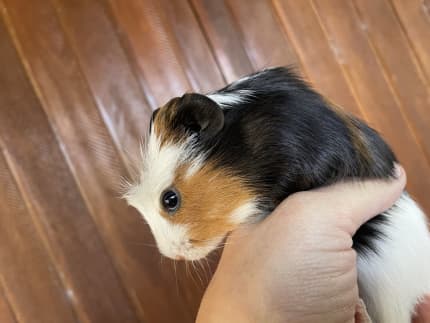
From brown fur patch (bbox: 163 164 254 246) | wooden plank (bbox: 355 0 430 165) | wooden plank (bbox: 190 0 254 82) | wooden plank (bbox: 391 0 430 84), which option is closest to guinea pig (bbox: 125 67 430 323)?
brown fur patch (bbox: 163 164 254 246)

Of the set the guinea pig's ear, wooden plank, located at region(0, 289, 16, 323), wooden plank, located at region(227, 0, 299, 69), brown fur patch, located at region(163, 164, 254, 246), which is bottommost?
wooden plank, located at region(0, 289, 16, 323)

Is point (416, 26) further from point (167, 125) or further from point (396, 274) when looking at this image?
point (167, 125)

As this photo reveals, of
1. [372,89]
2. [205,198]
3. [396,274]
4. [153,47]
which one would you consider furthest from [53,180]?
[372,89]

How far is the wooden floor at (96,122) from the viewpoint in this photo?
1786 millimetres

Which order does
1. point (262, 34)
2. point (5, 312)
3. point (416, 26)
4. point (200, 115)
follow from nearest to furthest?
point (200, 115) < point (5, 312) < point (262, 34) < point (416, 26)

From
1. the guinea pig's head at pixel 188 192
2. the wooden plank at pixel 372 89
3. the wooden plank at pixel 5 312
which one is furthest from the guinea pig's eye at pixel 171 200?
the wooden plank at pixel 372 89

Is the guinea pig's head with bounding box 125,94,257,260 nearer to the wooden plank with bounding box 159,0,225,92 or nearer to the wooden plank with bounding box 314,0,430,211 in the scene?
the wooden plank with bounding box 159,0,225,92

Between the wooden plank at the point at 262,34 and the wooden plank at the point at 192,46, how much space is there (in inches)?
6.9

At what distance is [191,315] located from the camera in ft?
6.06

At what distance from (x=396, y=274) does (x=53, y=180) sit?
4.33 feet

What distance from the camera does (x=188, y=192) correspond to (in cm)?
113

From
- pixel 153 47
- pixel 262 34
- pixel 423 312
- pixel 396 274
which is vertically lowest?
pixel 423 312

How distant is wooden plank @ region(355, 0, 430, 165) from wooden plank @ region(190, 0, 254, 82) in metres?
0.59

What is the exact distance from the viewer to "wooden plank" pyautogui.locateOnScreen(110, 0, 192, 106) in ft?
6.21
